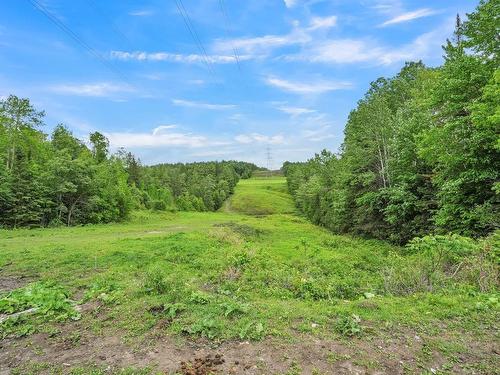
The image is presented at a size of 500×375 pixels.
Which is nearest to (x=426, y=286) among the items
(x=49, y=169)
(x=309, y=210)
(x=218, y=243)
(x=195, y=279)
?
(x=195, y=279)

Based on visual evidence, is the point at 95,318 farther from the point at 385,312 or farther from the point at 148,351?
the point at 385,312

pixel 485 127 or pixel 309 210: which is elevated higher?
pixel 485 127

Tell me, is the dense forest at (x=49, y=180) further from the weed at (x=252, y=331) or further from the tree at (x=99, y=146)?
the weed at (x=252, y=331)

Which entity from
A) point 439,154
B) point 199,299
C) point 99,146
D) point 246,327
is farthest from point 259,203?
point 246,327

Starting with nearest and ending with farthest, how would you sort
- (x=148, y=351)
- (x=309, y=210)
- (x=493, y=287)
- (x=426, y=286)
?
(x=148, y=351), (x=493, y=287), (x=426, y=286), (x=309, y=210)

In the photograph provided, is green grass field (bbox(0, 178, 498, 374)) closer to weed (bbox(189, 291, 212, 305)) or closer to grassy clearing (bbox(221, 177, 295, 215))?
weed (bbox(189, 291, 212, 305))

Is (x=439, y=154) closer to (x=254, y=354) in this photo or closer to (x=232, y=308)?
(x=232, y=308)

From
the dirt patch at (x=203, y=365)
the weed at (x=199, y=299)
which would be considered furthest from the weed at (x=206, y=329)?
the weed at (x=199, y=299)

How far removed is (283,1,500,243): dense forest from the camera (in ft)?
51.3

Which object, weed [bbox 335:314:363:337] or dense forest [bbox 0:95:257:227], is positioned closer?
weed [bbox 335:314:363:337]

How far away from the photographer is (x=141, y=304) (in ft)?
25.0

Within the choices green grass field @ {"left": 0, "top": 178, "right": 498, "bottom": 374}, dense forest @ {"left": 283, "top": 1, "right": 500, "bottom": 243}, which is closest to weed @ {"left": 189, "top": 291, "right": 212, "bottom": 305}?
green grass field @ {"left": 0, "top": 178, "right": 498, "bottom": 374}

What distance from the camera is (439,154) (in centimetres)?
1778

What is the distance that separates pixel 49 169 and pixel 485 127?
40761 millimetres
